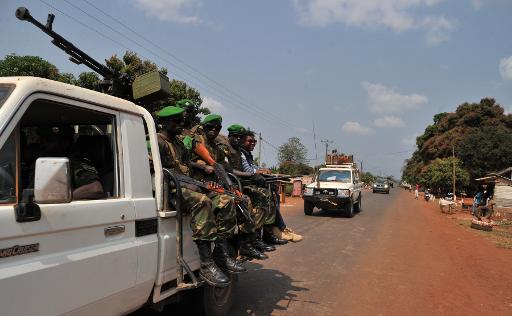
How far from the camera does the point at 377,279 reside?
6.56 m

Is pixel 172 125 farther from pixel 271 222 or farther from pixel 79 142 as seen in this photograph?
pixel 271 222

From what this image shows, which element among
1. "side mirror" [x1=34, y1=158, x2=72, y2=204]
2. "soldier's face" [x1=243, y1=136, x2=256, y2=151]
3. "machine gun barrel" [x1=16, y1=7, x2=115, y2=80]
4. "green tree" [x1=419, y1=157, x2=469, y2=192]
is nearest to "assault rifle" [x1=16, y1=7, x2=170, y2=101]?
"machine gun barrel" [x1=16, y1=7, x2=115, y2=80]

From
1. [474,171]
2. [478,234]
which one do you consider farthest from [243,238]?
[474,171]

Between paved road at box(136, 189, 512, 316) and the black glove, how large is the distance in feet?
4.76

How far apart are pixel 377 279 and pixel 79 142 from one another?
17.1 ft

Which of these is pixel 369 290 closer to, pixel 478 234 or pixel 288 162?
pixel 478 234

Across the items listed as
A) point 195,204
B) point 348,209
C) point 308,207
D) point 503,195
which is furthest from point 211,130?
point 503,195

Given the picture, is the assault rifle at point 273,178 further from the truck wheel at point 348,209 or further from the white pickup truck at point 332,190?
the truck wheel at point 348,209

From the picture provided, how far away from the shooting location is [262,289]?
18.6ft

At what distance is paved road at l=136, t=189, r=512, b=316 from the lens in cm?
515

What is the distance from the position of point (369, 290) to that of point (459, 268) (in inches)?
111

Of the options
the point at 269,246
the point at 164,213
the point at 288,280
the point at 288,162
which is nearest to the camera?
the point at 164,213

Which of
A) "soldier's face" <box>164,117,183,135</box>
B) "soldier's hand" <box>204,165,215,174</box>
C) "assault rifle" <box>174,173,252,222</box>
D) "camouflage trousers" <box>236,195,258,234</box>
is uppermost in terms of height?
"soldier's face" <box>164,117,183,135</box>

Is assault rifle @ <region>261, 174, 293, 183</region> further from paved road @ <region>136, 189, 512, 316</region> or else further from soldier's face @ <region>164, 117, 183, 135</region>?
soldier's face @ <region>164, 117, 183, 135</region>
